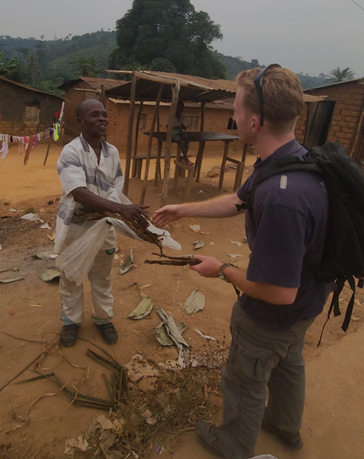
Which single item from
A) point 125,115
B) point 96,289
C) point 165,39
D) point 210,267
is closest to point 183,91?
point 96,289

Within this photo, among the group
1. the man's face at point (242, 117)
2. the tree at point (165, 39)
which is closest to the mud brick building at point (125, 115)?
the man's face at point (242, 117)

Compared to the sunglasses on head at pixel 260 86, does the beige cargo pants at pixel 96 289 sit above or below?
below

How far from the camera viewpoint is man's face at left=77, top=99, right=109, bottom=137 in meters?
2.40

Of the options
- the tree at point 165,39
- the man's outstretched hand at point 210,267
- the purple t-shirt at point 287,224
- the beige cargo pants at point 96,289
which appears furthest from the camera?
the tree at point 165,39

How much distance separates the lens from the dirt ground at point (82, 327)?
2.17 m

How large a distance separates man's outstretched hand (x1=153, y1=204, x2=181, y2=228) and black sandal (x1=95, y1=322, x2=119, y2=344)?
1.28 m

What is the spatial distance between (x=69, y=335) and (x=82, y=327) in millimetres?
238

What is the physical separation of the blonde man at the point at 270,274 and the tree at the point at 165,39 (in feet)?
90.1

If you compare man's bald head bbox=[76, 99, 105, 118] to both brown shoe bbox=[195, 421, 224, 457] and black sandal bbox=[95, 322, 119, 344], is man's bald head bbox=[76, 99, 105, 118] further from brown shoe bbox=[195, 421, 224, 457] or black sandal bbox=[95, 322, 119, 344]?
brown shoe bbox=[195, 421, 224, 457]

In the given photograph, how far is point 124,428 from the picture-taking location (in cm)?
211

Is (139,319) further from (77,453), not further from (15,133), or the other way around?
(15,133)

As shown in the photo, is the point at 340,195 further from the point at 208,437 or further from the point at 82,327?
the point at 82,327

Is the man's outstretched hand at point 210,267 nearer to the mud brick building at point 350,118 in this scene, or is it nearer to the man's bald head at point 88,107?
the man's bald head at point 88,107

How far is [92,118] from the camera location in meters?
2.41
